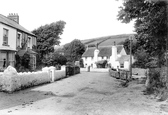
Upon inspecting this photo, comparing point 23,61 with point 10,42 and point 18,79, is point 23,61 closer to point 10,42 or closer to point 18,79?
point 10,42

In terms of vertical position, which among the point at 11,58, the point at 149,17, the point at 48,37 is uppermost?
the point at 48,37

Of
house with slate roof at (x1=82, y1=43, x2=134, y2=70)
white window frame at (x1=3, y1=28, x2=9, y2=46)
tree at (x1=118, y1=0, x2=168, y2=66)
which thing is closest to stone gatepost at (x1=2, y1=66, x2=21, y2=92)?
tree at (x1=118, y1=0, x2=168, y2=66)

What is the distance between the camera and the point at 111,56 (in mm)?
48781

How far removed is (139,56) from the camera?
39406mm

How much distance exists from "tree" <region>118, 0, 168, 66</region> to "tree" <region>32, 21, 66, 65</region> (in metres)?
28.0

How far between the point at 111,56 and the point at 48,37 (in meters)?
21.2

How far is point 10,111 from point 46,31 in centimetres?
3321

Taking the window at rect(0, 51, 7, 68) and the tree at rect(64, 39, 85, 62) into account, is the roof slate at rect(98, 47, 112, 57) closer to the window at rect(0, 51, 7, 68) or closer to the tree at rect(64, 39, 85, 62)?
the tree at rect(64, 39, 85, 62)

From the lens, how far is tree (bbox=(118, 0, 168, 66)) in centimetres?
877

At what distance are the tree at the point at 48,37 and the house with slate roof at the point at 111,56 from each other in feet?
58.6

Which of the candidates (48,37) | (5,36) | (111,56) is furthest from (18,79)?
(111,56)

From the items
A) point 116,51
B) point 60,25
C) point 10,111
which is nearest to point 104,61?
point 116,51

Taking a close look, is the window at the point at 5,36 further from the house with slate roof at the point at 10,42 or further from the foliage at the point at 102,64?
the foliage at the point at 102,64

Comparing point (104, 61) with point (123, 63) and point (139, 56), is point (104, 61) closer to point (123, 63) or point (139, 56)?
point (123, 63)
